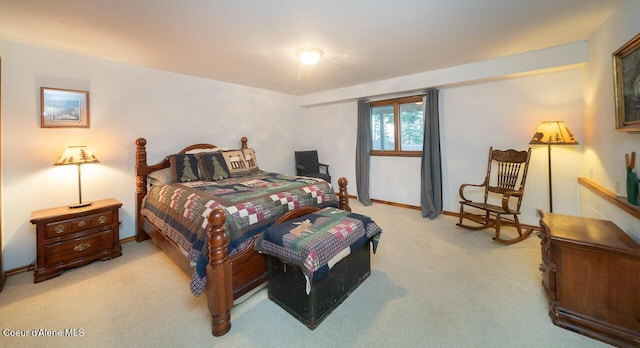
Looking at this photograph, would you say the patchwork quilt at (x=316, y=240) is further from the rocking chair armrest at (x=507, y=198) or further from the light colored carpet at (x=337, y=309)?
the rocking chair armrest at (x=507, y=198)

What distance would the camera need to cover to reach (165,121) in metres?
3.53

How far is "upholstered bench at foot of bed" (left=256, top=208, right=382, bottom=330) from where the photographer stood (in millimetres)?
1658

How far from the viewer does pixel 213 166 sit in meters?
3.35

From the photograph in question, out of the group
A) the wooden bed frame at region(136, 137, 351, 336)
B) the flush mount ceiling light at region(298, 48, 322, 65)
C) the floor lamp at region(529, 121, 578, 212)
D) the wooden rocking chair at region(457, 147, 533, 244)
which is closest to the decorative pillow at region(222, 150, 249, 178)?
the wooden bed frame at region(136, 137, 351, 336)

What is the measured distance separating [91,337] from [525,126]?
489 centimetres

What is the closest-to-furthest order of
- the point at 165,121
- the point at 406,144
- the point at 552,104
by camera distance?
1. the point at 552,104
2. the point at 165,121
3. the point at 406,144

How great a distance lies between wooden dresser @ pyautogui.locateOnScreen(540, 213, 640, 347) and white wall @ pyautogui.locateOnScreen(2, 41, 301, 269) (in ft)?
14.1

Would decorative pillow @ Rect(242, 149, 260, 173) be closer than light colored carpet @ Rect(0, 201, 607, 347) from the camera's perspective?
No

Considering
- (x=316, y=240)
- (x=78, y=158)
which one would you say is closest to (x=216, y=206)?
(x=316, y=240)

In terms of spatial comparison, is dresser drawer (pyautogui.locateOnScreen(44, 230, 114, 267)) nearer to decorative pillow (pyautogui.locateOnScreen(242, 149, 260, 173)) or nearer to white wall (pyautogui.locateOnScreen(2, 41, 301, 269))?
white wall (pyautogui.locateOnScreen(2, 41, 301, 269))

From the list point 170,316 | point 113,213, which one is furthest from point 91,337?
point 113,213

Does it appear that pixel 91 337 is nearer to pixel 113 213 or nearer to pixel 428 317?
pixel 113 213

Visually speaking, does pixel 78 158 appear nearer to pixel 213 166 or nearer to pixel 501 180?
pixel 213 166

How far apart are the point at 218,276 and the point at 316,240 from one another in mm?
676
